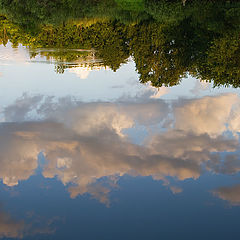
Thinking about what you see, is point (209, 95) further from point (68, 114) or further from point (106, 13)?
point (106, 13)

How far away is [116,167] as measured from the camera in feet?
90.5

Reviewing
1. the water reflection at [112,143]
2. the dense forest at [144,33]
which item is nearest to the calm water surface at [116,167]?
the water reflection at [112,143]

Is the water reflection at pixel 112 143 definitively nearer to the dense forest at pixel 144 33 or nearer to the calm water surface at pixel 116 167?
the calm water surface at pixel 116 167

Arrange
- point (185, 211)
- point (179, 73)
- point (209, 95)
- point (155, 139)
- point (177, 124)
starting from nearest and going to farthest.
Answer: point (185, 211)
point (155, 139)
point (177, 124)
point (209, 95)
point (179, 73)

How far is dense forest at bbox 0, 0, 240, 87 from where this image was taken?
193 feet

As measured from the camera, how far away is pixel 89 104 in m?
42.8

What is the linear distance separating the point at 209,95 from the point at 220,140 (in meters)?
15.7

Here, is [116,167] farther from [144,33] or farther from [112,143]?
[144,33]

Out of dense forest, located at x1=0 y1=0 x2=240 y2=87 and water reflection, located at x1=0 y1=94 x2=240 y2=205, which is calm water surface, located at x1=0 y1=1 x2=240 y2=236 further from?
dense forest, located at x1=0 y1=0 x2=240 y2=87

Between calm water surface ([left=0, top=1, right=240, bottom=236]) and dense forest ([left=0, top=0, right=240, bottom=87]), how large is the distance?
1007 cm

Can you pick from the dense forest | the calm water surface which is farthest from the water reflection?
the dense forest

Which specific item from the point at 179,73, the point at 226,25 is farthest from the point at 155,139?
the point at 226,25

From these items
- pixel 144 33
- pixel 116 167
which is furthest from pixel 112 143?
pixel 144 33

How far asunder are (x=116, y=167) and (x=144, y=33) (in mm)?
59260
